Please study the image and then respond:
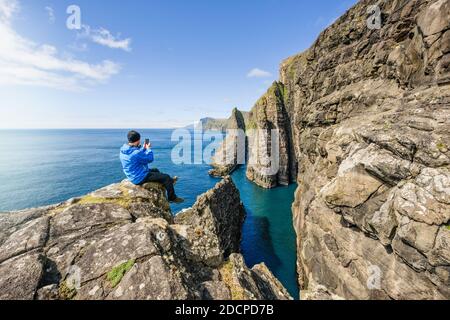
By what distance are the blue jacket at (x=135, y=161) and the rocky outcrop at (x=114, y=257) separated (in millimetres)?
691

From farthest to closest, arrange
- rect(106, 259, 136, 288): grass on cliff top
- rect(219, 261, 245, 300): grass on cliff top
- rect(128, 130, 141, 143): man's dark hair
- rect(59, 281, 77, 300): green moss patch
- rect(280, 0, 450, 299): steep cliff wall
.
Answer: rect(280, 0, 450, 299): steep cliff wall, rect(128, 130, 141, 143): man's dark hair, rect(219, 261, 245, 300): grass on cliff top, rect(106, 259, 136, 288): grass on cliff top, rect(59, 281, 77, 300): green moss patch

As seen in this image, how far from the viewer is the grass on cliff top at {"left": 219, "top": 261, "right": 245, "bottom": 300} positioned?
5.91 m

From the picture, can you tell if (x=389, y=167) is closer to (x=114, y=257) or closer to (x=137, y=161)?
(x=137, y=161)

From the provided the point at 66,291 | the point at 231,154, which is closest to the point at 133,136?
the point at 66,291

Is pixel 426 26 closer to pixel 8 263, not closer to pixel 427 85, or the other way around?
pixel 427 85

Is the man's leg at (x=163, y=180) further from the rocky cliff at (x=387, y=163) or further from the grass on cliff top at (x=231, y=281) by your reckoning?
the rocky cliff at (x=387, y=163)

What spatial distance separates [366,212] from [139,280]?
1447cm

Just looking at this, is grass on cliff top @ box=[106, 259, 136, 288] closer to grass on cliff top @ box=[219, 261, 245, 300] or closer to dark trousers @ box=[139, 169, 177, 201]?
grass on cliff top @ box=[219, 261, 245, 300]

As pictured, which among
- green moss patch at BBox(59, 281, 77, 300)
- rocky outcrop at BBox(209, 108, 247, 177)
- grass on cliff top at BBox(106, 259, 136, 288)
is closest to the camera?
green moss patch at BBox(59, 281, 77, 300)

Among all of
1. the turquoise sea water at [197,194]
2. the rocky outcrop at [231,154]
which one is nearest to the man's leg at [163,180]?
the turquoise sea water at [197,194]

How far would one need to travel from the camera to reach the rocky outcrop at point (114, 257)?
4605 millimetres

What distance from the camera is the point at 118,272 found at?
195 inches

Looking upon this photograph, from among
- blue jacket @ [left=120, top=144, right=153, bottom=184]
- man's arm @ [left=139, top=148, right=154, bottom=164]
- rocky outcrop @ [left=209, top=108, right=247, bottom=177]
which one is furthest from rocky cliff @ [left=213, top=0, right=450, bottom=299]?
rocky outcrop @ [left=209, top=108, right=247, bottom=177]

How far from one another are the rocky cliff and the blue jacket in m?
11.2
